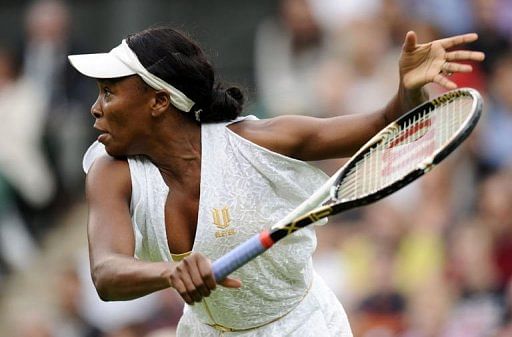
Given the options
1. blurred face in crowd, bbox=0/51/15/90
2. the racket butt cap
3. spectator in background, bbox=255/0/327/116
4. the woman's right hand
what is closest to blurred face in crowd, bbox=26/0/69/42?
blurred face in crowd, bbox=0/51/15/90

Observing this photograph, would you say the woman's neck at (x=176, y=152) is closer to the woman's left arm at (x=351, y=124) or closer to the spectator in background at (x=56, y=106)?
A: the woman's left arm at (x=351, y=124)

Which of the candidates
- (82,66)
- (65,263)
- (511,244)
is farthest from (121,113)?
(65,263)

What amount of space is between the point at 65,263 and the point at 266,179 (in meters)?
6.03

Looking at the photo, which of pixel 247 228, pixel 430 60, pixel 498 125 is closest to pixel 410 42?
pixel 430 60

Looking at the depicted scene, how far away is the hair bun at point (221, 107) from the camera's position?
5.03 m

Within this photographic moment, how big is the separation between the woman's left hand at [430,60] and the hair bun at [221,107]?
2.21 ft

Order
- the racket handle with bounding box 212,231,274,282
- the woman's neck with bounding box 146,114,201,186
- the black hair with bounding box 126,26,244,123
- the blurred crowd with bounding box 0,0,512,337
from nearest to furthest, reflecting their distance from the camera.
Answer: the racket handle with bounding box 212,231,274,282, the black hair with bounding box 126,26,244,123, the woman's neck with bounding box 146,114,201,186, the blurred crowd with bounding box 0,0,512,337

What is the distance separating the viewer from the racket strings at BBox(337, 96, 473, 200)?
178 inches

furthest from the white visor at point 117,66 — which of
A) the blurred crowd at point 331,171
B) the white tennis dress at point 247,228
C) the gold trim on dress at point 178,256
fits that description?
the blurred crowd at point 331,171

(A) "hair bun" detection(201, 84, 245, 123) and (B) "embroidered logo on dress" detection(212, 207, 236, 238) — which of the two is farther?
(A) "hair bun" detection(201, 84, 245, 123)

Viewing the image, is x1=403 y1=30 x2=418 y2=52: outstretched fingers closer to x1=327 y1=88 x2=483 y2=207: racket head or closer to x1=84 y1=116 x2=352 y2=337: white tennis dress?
x1=327 y1=88 x2=483 y2=207: racket head

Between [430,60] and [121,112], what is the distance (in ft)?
3.68

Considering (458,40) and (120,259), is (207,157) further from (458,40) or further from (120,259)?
(458,40)

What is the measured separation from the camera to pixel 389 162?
463cm
